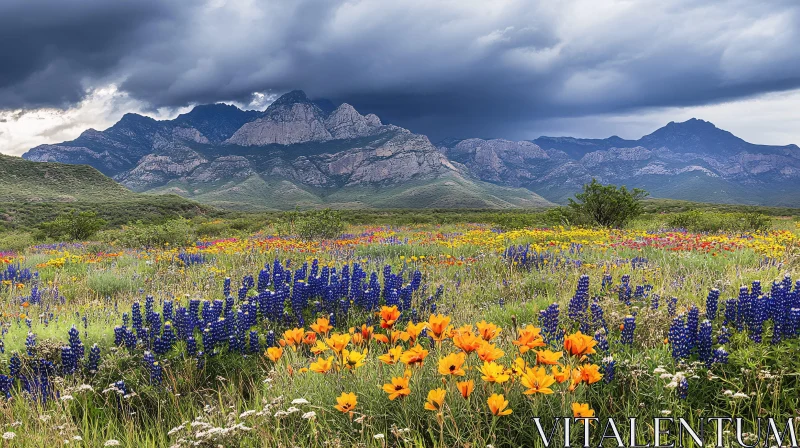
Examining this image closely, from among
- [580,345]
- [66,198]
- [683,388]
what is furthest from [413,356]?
[66,198]

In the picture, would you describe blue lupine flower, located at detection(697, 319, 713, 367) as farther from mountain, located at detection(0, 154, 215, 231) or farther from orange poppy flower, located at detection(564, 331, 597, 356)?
mountain, located at detection(0, 154, 215, 231)

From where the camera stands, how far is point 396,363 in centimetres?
288

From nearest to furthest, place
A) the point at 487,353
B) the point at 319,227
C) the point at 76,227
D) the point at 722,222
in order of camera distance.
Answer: the point at 487,353, the point at 722,222, the point at 319,227, the point at 76,227

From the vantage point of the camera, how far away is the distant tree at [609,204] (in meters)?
17.1

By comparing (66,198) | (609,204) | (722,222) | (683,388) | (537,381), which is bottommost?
(722,222)

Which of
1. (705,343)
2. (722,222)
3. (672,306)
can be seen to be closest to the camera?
(705,343)

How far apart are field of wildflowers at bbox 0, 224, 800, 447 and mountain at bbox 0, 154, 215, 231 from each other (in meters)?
51.9

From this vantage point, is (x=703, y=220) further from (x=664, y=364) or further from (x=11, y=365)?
(x=11, y=365)

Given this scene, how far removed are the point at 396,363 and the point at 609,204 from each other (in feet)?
54.7

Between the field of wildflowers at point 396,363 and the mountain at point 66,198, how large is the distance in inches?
2044

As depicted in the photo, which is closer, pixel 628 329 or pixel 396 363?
pixel 396 363

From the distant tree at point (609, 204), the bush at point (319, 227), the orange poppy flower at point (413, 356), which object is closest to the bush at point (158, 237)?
the bush at point (319, 227)

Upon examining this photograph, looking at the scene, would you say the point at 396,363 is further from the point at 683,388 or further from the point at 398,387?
the point at 683,388

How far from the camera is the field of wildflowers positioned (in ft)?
7.73
